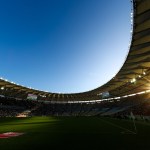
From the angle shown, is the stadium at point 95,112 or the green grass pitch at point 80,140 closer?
the green grass pitch at point 80,140

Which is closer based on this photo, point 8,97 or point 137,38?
point 137,38

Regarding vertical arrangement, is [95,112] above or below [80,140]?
above

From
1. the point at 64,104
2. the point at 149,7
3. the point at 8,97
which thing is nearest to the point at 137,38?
the point at 149,7

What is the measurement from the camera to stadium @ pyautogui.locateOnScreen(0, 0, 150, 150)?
47.0 ft

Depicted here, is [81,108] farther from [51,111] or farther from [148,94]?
[148,94]

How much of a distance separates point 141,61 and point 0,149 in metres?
29.4

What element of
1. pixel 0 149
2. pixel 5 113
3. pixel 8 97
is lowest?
pixel 0 149

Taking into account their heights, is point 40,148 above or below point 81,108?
below

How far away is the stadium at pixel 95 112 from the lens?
47.0 feet

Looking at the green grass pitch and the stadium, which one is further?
the stadium

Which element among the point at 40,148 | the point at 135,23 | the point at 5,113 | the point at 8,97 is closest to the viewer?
the point at 40,148

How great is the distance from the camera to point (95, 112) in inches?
4011

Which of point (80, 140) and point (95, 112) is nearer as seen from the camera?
point (80, 140)

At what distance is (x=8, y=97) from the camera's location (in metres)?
98.9
